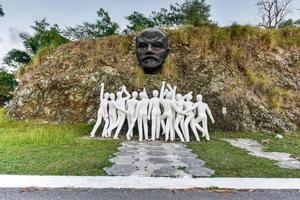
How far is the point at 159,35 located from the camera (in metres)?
11.5

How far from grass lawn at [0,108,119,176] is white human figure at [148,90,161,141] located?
1254mm

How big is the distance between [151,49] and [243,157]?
5.52 meters

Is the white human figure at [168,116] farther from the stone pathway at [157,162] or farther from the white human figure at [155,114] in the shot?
the stone pathway at [157,162]

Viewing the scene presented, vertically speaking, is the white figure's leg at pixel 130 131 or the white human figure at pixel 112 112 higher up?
the white human figure at pixel 112 112

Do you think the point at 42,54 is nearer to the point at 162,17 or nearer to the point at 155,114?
the point at 155,114

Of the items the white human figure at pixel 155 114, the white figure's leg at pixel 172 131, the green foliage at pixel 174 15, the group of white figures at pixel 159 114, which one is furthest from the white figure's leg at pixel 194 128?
the green foliage at pixel 174 15

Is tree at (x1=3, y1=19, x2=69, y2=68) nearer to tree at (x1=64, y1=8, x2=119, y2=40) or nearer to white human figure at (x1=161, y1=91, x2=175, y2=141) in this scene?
tree at (x1=64, y1=8, x2=119, y2=40)

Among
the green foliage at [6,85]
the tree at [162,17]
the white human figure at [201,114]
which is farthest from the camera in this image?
the green foliage at [6,85]

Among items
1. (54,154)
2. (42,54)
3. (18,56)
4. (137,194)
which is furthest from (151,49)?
(18,56)

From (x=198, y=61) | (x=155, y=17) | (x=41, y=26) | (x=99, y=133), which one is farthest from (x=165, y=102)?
(x=41, y=26)

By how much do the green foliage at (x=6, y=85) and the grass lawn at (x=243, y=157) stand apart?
45.4 feet

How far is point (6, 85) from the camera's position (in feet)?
70.8

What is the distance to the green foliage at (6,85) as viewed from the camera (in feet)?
67.6

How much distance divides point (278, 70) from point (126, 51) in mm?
5142
